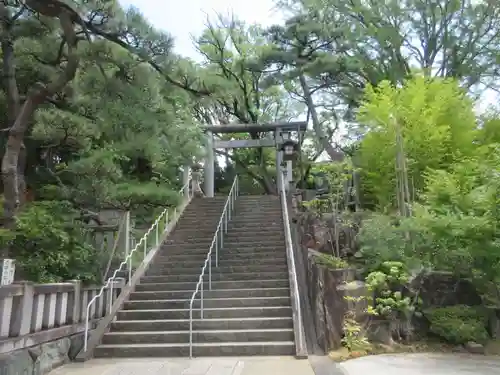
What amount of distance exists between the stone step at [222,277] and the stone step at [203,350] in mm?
2095

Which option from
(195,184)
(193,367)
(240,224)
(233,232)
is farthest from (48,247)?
(195,184)

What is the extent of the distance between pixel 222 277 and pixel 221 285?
0.33m

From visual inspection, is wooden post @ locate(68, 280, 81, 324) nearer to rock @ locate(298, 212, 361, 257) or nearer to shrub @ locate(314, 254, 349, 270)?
shrub @ locate(314, 254, 349, 270)

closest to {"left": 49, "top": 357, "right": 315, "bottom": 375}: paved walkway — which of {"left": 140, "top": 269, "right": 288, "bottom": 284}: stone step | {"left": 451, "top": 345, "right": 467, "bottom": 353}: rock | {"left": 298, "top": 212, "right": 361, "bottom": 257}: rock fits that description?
{"left": 140, "top": 269, "right": 288, "bottom": 284}: stone step

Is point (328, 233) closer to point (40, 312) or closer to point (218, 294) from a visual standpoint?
point (218, 294)

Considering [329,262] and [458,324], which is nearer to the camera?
[458,324]

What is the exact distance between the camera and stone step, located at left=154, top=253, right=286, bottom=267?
9.08 m

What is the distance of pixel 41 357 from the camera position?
5.09 metres

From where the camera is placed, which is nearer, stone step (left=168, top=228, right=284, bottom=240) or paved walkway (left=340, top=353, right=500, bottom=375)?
paved walkway (left=340, top=353, right=500, bottom=375)

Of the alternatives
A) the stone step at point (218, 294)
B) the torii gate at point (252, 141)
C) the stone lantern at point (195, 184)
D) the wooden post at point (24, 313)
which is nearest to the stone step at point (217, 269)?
the stone step at point (218, 294)

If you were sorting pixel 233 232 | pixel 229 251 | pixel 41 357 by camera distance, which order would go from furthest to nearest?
pixel 233 232, pixel 229 251, pixel 41 357

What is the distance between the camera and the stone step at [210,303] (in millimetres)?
7301

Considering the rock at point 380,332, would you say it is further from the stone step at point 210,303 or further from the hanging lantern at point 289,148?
the hanging lantern at point 289,148

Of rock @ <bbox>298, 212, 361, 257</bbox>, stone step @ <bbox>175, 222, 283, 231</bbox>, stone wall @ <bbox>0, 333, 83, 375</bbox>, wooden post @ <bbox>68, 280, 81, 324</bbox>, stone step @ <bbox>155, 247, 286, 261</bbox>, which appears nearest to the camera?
stone wall @ <bbox>0, 333, 83, 375</bbox>
